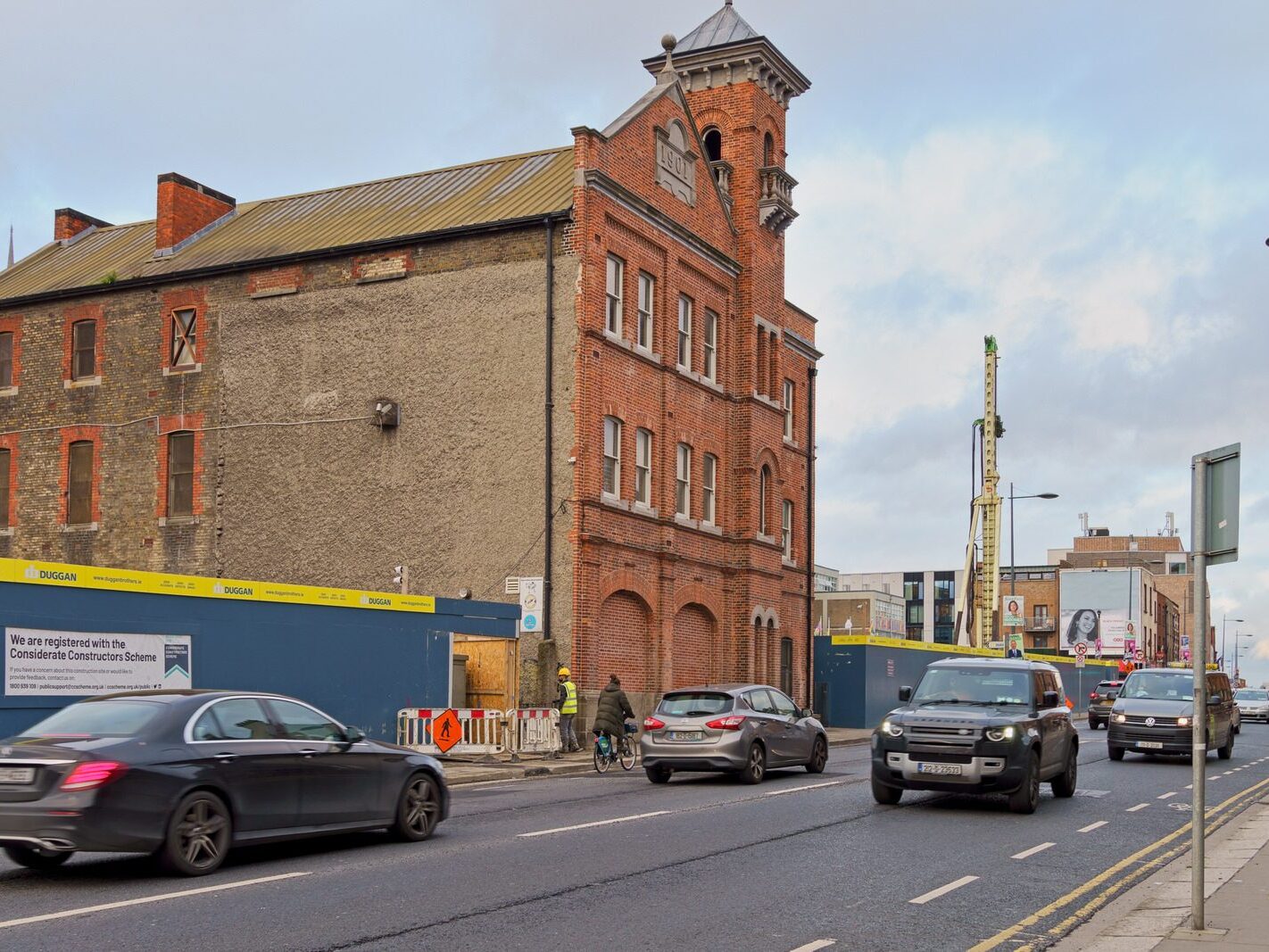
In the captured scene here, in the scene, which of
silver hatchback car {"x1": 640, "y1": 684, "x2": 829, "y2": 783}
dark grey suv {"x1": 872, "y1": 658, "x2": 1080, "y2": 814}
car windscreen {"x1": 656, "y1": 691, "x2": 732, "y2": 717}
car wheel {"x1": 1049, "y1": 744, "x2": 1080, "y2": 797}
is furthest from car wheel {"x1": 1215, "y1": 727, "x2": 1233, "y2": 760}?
car windscreen {"x1": 656, "y1": 691, "x2": 732, "y2": 717}

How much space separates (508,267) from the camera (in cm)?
3394

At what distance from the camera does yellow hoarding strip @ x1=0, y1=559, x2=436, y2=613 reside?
20406 millimetres

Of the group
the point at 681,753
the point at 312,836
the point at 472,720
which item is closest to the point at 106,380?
the point at 472,720

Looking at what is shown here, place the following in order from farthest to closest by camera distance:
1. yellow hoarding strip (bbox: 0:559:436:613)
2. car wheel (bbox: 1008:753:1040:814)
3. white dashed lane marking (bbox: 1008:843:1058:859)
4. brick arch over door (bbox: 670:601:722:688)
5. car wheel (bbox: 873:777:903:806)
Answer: brick arch over door (bbox: 670:601:722:688) → yellow hoarding strip (bbox: 0:559:436:613) → car wheel (bbox: 873:777:903:806) → car wheel (bbox: 1008:753:1040:814) → white dashed lane marking (bbox: 1008:843:1058:859)

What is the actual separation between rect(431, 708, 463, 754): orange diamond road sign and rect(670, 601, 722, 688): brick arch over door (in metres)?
11.4

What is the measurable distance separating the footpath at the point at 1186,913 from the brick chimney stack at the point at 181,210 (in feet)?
111

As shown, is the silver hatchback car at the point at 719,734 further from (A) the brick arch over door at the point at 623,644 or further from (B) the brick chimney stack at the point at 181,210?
(B) the brick chimney stack at the point at 181,210

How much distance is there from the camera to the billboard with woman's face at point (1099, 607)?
123 metres

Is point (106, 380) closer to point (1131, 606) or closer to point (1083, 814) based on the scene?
point (1083, 814)

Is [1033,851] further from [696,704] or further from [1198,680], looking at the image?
[696,704]

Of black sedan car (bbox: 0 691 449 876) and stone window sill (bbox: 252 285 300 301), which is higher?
stone window sill (bbox: 252 285 300 301)

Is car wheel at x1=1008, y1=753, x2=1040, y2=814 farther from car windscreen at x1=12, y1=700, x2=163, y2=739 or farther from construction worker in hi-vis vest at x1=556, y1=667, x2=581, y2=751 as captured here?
construction worker in hi-vis vest at x1=556, y1=667, x2=581, y2=751

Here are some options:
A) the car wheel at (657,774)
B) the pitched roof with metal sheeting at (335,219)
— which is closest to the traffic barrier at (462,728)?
the car wheel at (657,774)

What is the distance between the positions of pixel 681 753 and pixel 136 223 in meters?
30.1
